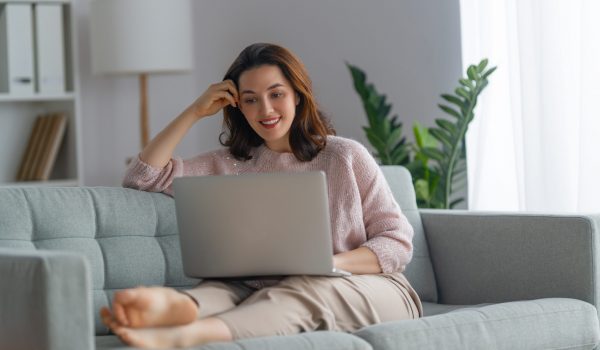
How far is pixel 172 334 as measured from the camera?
198 centimetres

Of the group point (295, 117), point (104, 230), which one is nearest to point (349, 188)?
point (295, 117)

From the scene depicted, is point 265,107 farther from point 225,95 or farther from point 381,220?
point 381,220

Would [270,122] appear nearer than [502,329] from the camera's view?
No

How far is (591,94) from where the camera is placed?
11.3ft

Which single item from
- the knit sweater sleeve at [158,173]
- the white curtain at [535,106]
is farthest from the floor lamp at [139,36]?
the knit sweater sleeve at [158,173]

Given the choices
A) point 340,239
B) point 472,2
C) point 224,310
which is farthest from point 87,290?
point 472,2

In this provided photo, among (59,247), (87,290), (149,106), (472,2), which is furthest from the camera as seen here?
(149,106)

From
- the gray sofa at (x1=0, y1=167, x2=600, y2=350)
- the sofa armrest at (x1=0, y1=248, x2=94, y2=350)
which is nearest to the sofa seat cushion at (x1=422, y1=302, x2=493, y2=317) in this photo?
the gray sofa at (x1=0, y1=167, x2=600, y2=350)

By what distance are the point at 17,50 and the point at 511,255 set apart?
266 centimetres

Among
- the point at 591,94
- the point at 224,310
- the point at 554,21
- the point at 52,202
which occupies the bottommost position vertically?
the point at 224,310

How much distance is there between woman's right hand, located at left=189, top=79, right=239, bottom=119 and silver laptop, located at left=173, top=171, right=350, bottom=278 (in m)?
0.41

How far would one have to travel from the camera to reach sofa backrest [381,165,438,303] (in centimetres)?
293

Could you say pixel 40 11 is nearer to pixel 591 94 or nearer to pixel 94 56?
pixel 94 56

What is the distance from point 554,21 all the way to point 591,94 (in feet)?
0.97
